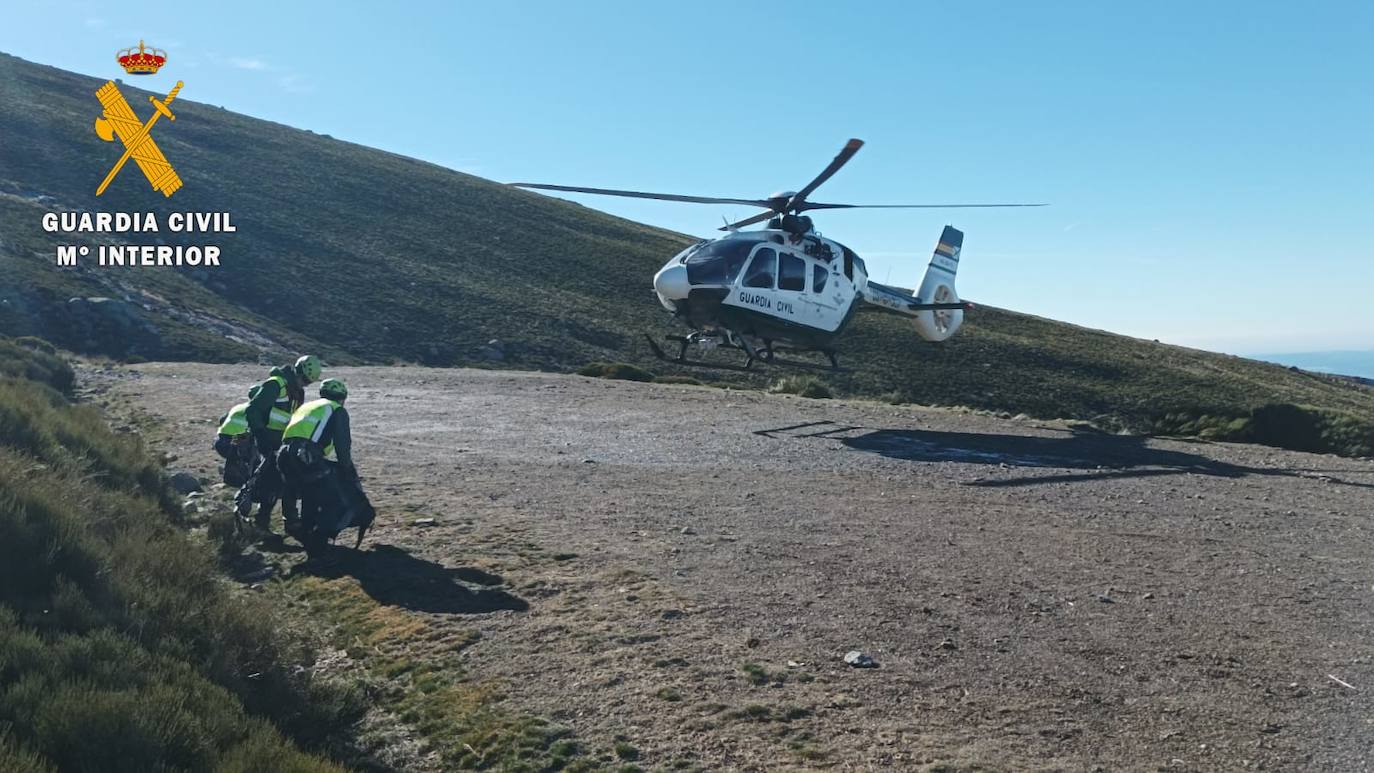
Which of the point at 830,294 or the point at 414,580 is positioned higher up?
the point at 830,294

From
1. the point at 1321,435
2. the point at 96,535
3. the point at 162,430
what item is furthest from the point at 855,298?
the point at 96,535

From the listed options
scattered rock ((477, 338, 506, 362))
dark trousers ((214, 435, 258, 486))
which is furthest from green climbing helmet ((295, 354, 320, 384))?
scattered rock ((477, 338, 506, 362))

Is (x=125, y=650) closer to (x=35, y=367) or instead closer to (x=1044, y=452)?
(x=1044, y=452)

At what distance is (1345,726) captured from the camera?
5.49 meters

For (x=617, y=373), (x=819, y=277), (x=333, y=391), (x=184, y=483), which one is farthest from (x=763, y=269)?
(x=617, y=373)

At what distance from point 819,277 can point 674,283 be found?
3271mm

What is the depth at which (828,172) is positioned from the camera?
1850 cm

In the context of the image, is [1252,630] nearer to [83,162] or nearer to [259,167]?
[83,162]

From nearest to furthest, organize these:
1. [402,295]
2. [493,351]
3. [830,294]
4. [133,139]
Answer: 1. [830,294]
2. [493,351]
3. [402,295]
4. [133,139]

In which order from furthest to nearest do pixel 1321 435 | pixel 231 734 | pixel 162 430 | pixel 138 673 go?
1. pixel 1321 435
2. pixel 162 430
3. pixel 138 673
4. pixel 231 734

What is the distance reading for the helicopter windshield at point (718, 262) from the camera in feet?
64.6

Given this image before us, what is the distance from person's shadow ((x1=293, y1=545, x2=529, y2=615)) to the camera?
26.5 feet

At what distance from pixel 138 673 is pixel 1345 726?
6.48 m

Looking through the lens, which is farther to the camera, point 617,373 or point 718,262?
point 617,373
